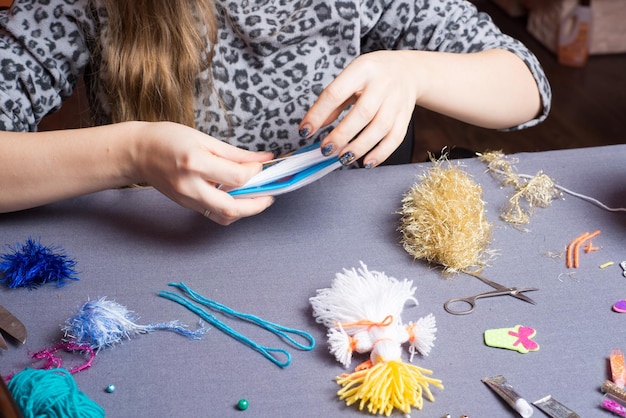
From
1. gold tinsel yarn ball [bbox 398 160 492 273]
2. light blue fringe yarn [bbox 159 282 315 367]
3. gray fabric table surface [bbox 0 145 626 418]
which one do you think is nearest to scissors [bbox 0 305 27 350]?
gray fabric table surface [bbox 0 145 626 418]

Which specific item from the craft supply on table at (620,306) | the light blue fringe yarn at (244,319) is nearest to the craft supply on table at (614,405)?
the craft supply on table at (620,306)

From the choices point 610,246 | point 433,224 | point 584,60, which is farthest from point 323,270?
point 584,60

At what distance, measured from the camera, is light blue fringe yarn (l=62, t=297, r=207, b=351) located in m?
0.66

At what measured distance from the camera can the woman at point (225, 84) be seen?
0.76 metres

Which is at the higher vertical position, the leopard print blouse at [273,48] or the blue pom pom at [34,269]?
the leopard print blouse at [273,48]

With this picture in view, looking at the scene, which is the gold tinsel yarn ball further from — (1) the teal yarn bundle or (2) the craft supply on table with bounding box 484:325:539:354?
(1) the teal yarn bundle

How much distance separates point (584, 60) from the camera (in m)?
2.95

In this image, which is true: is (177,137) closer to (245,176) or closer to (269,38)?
(245,176)

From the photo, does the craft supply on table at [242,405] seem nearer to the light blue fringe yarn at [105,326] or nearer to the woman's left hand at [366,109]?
the light blue fringe yarn at [105,326]

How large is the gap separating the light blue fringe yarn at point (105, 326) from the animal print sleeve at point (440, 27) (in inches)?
22.4

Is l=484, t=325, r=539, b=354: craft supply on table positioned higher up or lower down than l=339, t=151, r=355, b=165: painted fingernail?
lower down

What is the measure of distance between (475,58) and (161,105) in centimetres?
43

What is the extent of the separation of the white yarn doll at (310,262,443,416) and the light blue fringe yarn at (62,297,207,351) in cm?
13

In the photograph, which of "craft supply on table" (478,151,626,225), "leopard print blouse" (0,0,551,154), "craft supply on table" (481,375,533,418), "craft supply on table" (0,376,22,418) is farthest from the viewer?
"leopard print blouse" (0,0,551,154)
